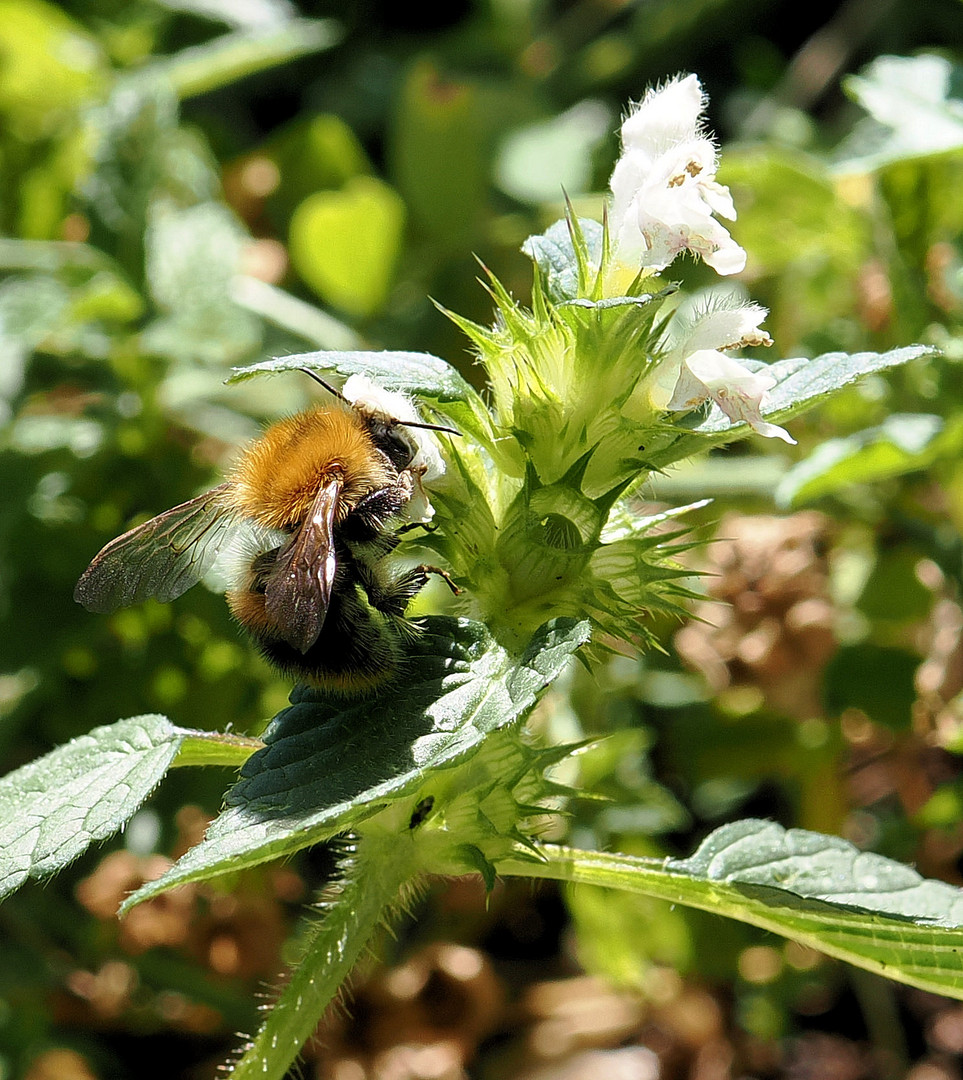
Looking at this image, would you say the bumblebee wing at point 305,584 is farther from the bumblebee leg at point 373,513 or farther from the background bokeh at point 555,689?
the background bokeh at point 555,689

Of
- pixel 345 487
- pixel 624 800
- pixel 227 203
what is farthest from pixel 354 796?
pixel 227 203

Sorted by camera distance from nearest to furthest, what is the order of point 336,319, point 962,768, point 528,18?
point 962,768 → point 336,319 → point 528,18

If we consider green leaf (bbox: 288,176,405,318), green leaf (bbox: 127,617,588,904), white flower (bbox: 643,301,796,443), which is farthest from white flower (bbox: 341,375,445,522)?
green leaf (bbox: 288,176,405,318)

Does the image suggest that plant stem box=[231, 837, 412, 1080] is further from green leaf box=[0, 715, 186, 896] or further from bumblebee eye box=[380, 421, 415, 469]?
bumblebee eye box=[380, 421, 415, 469]

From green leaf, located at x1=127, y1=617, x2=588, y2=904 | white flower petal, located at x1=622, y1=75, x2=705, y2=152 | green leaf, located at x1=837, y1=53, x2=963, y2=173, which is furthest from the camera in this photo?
green leaf, located at x1=837, y1=53, x2=963, y2=173

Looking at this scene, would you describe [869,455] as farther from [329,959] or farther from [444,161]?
[444,161]

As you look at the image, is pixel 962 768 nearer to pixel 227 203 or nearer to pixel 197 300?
pixel 197 300

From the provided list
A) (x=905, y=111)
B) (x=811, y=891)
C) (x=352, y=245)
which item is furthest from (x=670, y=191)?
(x=352, y=245)
